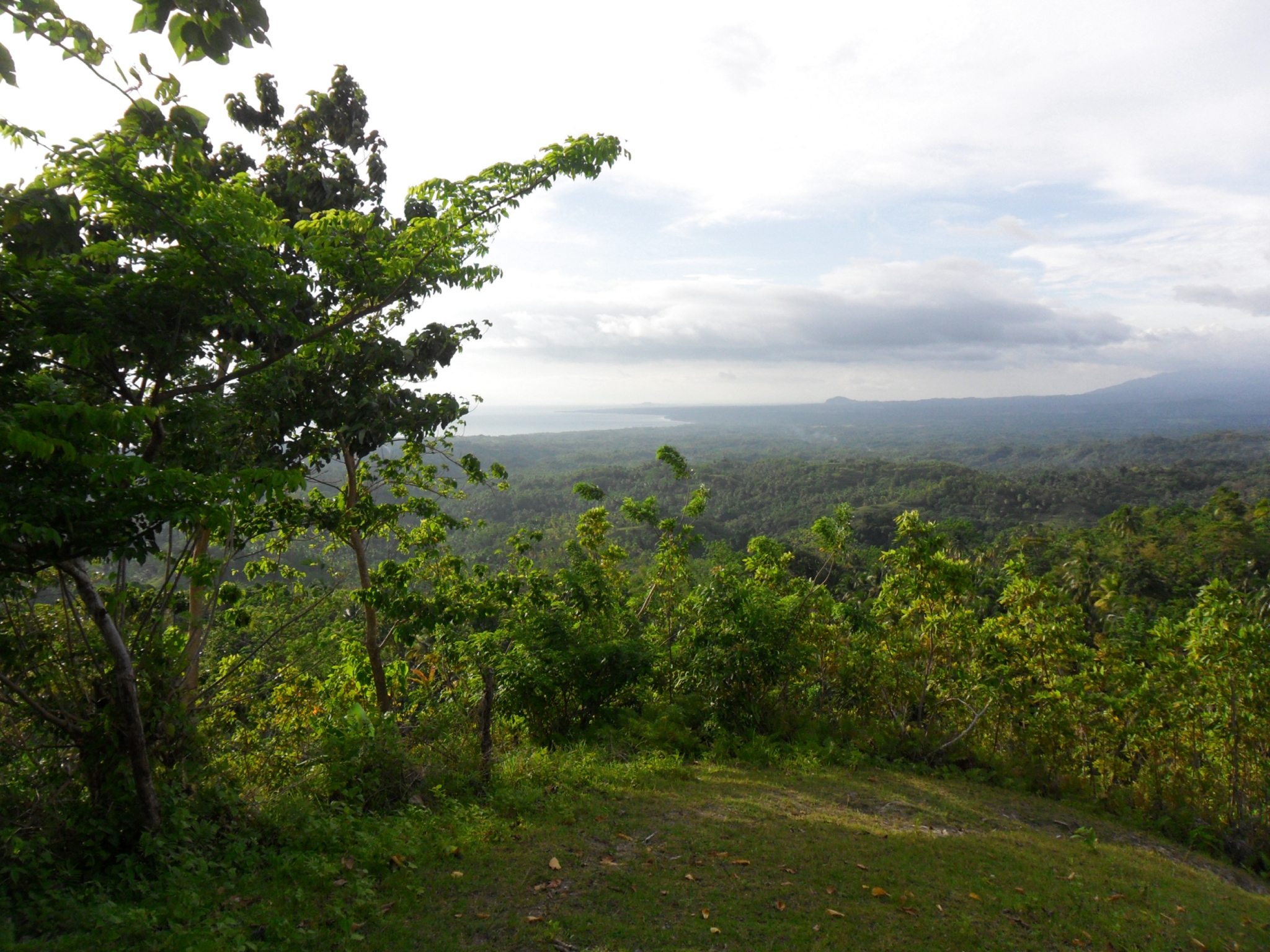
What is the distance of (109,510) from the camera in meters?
2.37

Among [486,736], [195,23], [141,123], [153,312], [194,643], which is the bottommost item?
[486,736]

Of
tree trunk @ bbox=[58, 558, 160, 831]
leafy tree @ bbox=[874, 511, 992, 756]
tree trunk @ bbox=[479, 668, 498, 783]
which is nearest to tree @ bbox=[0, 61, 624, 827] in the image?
tree trunk @ bbox=[58, 558, 160, 831]

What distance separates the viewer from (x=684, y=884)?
12.7ft

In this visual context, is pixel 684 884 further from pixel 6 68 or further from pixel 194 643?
pixel 6 68

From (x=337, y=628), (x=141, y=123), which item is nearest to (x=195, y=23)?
(x=141, y=123)

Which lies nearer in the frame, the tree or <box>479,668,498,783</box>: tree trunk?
the tree

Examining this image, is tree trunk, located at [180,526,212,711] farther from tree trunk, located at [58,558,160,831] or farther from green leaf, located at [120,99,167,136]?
green leaf, located at [120,99,167,136]

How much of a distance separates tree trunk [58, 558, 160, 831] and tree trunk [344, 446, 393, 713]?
270 centimetres

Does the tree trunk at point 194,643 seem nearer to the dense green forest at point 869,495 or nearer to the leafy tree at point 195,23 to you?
the leafy tree at point 195,23

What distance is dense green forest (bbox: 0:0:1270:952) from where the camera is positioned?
109 inches

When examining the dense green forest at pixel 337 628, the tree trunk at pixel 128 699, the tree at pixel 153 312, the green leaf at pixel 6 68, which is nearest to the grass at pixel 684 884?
the dense green forest at pixel 337 628

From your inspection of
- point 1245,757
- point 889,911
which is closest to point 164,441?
point 889,911

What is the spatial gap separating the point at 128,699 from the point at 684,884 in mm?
3421

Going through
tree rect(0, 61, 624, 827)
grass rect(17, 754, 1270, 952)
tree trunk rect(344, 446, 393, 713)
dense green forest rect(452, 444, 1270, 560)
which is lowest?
dense green forest rect(452, 444, 1270, 560)
